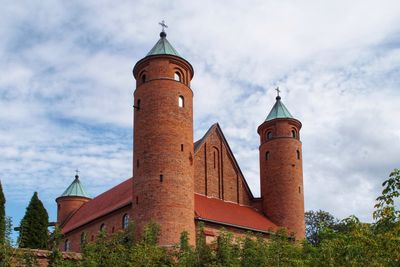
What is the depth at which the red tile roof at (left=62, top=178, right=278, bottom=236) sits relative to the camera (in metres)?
36.7

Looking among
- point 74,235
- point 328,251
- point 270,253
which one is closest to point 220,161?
point 74,235

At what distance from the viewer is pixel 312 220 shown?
58188 millimetres

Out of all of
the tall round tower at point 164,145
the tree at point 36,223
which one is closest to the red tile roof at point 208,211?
the tall round tower at point 164,145

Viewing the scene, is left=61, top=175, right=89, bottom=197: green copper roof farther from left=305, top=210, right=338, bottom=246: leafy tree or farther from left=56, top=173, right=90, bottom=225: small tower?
left=305, top=210, right=338, bottom=246: leafy tree

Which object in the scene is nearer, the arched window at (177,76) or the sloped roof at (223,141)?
the arched window at (177,76)

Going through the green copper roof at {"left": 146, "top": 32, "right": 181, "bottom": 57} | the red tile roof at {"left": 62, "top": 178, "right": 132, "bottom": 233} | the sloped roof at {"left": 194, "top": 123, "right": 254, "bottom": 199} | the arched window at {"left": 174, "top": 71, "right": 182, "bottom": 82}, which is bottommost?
the red tile roof at {"left": 62, "top": 178, "right": 132, "bottom": 233}

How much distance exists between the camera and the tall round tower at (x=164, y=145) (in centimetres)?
3281

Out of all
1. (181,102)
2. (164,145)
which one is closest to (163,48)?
(181,102)

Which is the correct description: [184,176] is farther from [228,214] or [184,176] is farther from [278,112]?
[278,112]

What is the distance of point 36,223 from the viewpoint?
34875 mm

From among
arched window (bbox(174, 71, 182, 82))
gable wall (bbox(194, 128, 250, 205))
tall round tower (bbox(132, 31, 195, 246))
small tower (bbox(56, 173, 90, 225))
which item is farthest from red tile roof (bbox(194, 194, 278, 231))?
small tower (bbox(56, 173, 90, 225))

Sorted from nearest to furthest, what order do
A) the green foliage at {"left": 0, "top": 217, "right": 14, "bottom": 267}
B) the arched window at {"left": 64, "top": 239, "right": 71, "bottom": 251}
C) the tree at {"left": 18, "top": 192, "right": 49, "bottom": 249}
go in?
the green foliage at {"left": 0, "top": 217, "right": 14, "bottom": 267}
the tree at {"left": 18, "top": 192, "right": 49, "bottom": 249}
the arched window at {"left": 64, "top": 239, "right": 71, "bottom": 251}

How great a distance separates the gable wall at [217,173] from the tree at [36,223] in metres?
9.62

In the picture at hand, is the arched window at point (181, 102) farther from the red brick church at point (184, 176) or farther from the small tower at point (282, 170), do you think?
the small tower at point (282, 170)
